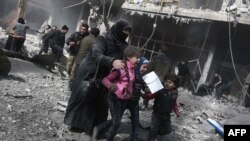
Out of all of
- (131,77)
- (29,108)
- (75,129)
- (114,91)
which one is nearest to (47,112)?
(29,108)

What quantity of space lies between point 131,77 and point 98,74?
595mm

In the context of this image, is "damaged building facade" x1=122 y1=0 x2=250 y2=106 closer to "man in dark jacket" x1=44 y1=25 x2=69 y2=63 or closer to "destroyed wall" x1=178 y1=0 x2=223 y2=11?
"destroyed wall" x1=178 y1=0 x2=223 y2=11

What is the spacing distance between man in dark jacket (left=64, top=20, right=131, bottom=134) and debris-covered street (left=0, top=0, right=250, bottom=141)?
14mm

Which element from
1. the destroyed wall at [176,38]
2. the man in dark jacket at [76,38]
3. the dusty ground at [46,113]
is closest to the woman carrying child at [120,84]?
the dusty ground at [46,113]

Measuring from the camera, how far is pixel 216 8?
45.9ft

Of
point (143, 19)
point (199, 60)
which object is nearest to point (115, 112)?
point (199, 60)

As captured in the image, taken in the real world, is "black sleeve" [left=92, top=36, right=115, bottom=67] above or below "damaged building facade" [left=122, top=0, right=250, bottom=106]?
below

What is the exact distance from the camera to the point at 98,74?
4699mm

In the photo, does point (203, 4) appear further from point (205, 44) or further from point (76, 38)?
point (76, 38)

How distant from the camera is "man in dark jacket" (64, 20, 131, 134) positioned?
14.5 feet

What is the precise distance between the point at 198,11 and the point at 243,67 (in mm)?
2686

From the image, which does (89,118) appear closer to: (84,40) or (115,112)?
(115,112)

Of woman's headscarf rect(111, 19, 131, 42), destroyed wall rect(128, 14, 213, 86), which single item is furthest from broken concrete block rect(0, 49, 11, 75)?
destroyed wall rect(128, 14, 213, 86)

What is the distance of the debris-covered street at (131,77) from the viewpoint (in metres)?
4.47
